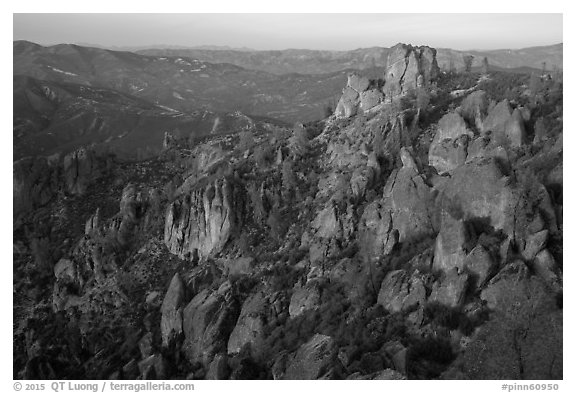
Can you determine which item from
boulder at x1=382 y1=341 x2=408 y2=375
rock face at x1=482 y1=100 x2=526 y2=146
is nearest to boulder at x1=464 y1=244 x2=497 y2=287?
boulder at x1=382 y1=341 x2=408 y2=375

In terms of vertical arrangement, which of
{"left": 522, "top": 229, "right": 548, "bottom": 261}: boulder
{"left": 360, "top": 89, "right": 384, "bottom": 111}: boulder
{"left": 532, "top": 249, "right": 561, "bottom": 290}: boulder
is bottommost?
{"left": 532, "top": 249, "right": 561, "bottom": 290}: boulder

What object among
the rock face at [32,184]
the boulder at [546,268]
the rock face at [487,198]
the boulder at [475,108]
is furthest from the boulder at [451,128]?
the rock face at [32,184]

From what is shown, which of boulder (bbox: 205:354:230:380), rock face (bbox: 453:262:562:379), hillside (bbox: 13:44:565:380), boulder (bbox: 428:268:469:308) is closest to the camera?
rock face (bbox: 453:262:562:379)

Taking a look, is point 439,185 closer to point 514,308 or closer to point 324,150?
point 514,308

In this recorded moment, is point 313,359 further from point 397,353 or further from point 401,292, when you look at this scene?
point 401,292

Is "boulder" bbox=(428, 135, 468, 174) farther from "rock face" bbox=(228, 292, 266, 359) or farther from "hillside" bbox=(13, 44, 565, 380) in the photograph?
"rock face" bbox=(228, 292, 266, 359)

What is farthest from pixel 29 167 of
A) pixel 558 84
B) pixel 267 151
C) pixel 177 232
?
pixel 558 84

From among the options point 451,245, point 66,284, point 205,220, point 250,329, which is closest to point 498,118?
point 451,245
